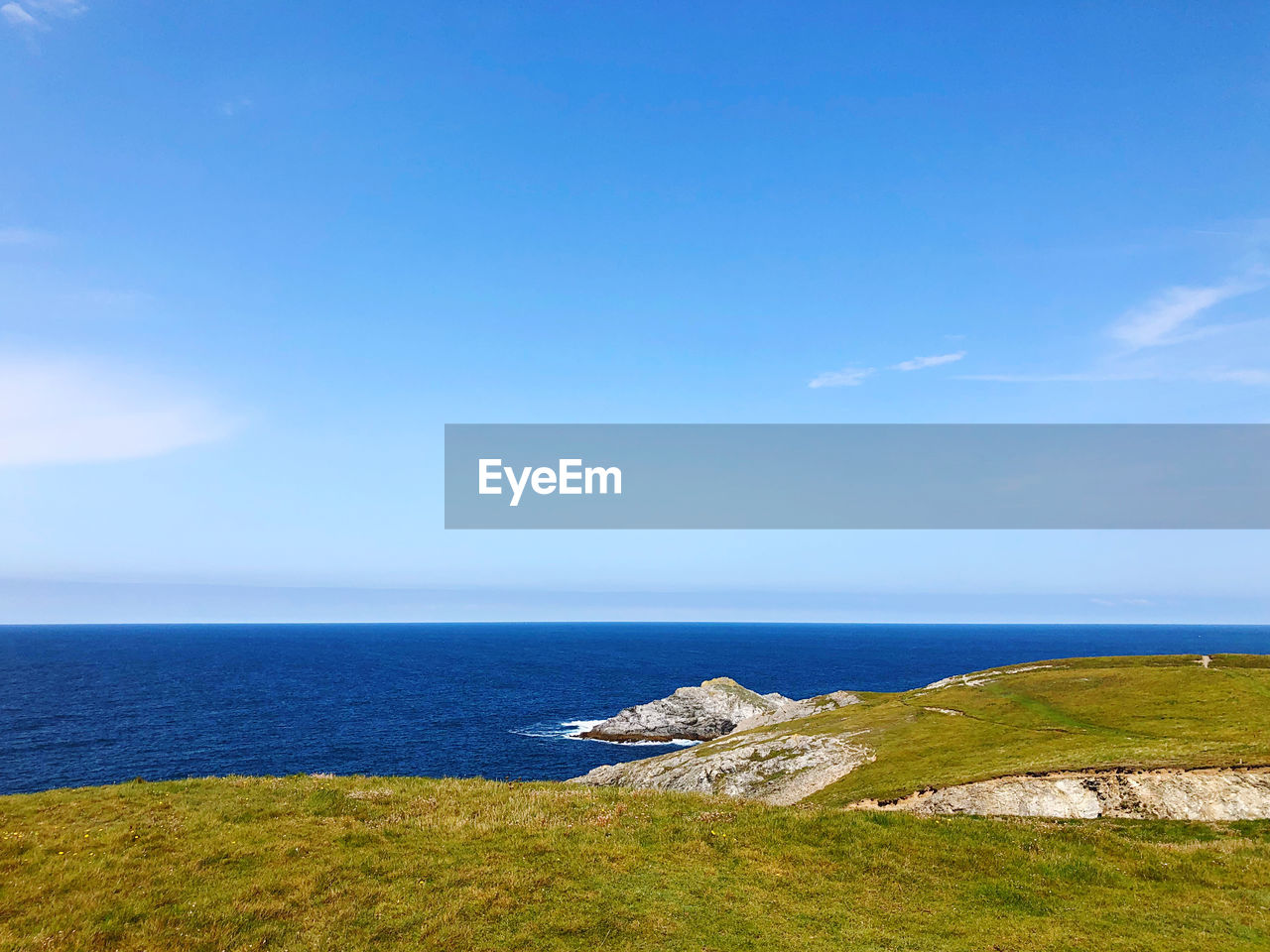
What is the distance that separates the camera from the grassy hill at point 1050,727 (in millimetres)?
39531

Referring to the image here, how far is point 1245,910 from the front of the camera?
18484mm

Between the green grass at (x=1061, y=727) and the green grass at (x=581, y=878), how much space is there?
44.3ft

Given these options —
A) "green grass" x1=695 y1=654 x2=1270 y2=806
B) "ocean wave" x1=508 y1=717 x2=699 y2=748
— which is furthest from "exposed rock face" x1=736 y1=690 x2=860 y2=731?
"ocean wave" x1=508 y1=717 x2=699 y2=748

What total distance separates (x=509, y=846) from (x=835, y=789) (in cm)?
3297

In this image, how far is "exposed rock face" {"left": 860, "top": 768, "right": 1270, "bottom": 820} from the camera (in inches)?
1253

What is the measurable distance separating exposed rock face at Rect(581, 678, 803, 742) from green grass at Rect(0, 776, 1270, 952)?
92155 millimetres

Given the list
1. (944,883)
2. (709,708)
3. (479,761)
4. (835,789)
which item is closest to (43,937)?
(944,883)

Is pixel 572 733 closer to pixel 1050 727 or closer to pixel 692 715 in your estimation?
pixel 692 715

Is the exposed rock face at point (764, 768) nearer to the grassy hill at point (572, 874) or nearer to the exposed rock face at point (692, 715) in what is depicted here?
the grassy hill at point (572, 874)

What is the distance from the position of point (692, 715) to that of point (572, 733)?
2282cm

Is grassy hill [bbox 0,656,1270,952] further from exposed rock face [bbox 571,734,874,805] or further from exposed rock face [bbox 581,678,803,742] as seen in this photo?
exposed rock face [bbox 581,678,803,742]

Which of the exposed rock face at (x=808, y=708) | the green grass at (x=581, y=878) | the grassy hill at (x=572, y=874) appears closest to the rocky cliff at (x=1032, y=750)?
the exposed rock face at (x=808, y=708)

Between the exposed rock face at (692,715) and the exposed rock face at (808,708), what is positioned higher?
the exposed rock face at (808,708)

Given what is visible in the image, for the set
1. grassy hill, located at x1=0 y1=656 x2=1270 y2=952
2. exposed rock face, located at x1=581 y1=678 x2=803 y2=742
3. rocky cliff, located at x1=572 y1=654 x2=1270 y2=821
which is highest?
grassy hill, located at x1=0 y1=656 x2=1270 y2=952
